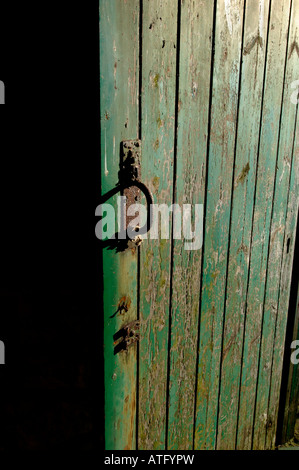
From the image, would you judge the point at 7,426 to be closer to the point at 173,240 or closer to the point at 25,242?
the point at 25,242

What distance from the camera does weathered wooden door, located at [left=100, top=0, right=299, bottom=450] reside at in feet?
4.00

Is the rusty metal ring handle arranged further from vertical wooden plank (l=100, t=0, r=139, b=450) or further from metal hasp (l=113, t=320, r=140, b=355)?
metal hasp (l=113, t=320, r=140, b=355)

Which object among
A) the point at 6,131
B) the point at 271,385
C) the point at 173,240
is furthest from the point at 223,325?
the point at 6,131

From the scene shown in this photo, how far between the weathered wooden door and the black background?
3.7 inches

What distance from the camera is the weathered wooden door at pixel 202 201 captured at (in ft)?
4.00

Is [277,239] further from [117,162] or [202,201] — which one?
[117,162]

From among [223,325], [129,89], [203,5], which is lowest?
[223,325]

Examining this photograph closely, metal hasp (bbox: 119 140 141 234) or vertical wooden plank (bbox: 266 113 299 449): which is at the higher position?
metal hasp (bbox: 119 140 141 234)

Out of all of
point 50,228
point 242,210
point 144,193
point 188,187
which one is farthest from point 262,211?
point 50,228

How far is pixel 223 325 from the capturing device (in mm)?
1831

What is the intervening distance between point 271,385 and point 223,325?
0.74m

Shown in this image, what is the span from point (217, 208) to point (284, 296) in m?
0.89

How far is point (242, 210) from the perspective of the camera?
1.77 meters

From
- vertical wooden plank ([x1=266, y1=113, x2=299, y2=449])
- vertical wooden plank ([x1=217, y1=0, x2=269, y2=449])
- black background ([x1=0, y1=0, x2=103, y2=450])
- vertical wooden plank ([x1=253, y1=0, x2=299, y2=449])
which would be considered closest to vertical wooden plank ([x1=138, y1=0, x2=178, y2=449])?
black background ([x1=0, y1=0, x2=103, y2=450])
